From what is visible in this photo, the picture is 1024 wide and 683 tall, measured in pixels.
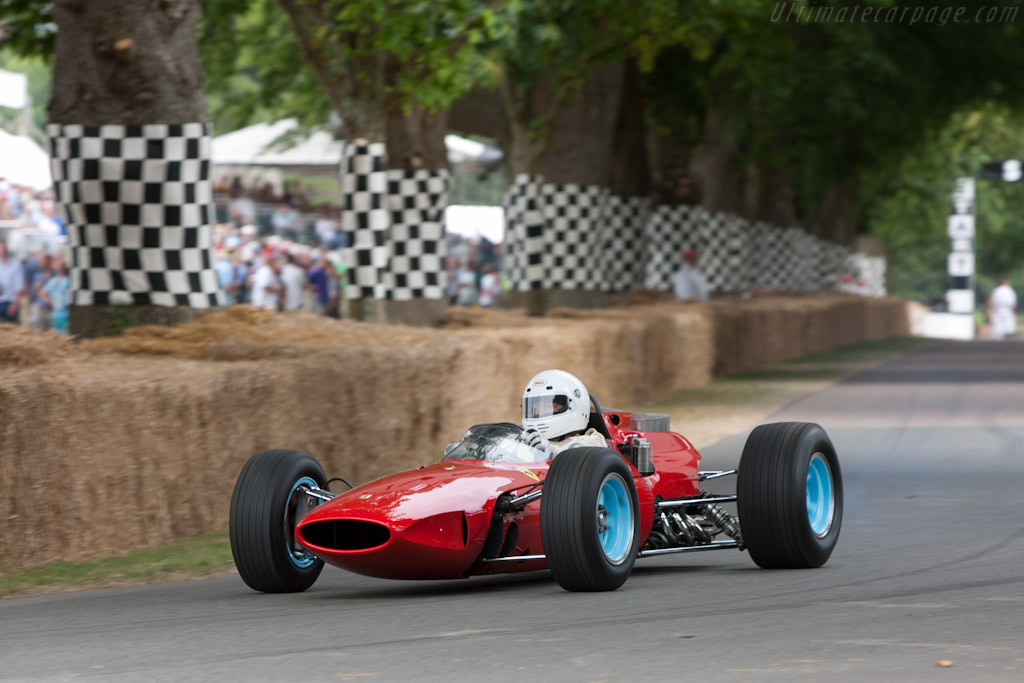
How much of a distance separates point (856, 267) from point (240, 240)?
42660mm

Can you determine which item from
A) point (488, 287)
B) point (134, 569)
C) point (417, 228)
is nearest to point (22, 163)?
point (417, 228)

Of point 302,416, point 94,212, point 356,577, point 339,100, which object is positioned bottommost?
point 356,577

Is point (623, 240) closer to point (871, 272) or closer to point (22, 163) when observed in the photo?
point (22, 163)

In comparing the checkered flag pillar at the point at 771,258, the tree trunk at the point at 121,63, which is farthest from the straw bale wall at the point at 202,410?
the checkered flag pillar at the point at 771,258

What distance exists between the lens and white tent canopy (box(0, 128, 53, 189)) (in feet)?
68.3

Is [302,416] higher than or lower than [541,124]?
lower

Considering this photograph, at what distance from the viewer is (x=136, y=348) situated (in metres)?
10.5

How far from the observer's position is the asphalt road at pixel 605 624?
5.44 m

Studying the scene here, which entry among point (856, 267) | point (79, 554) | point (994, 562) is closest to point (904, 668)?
point (994, 562)

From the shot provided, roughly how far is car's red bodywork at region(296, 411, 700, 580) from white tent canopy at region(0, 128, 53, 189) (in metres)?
14.8

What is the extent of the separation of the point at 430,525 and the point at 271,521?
2.67 feet

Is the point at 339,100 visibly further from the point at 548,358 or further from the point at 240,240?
the point at 240,240

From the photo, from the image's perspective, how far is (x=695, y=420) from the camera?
18.1 metres

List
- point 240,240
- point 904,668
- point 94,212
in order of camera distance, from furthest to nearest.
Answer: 1. point 240,240
2. point 94,212
3. point 904,668
